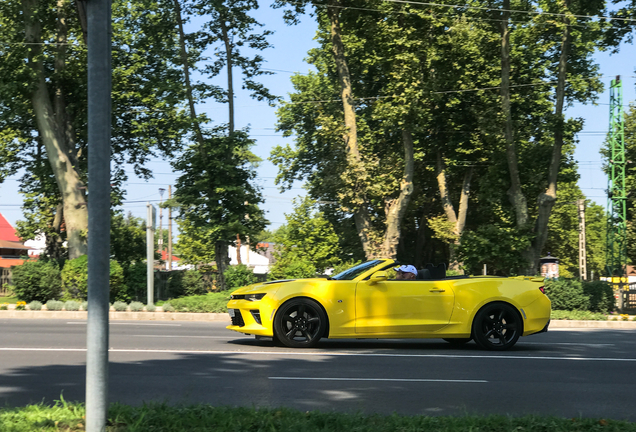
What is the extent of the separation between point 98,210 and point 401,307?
23.5ft

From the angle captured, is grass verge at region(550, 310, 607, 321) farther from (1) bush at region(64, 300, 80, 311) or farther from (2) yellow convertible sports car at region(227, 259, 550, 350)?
(1) bush at region(64, 300, 80, 311)

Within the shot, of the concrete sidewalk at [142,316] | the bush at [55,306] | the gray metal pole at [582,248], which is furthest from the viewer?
the gray metal pole at [582,248]

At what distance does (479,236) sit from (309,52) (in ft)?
71.6

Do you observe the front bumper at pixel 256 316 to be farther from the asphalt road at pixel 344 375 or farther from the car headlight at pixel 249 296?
the asphalt road at pixel 344 375

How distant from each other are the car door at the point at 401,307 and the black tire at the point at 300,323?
64cm

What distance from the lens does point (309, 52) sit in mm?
44844

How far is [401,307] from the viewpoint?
1109cm

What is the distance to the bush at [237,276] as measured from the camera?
26.0 metres

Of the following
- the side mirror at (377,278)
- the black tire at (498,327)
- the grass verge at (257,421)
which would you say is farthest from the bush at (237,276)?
the grass verge at (257,421)

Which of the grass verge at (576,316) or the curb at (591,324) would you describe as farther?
the grass verge at (576,316)

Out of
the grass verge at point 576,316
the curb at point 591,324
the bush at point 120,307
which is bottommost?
the curb at point 591,324

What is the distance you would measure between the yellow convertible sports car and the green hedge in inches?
493

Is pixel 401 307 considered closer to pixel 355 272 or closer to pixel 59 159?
pixel 355 272

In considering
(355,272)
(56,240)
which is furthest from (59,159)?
(355,272)
